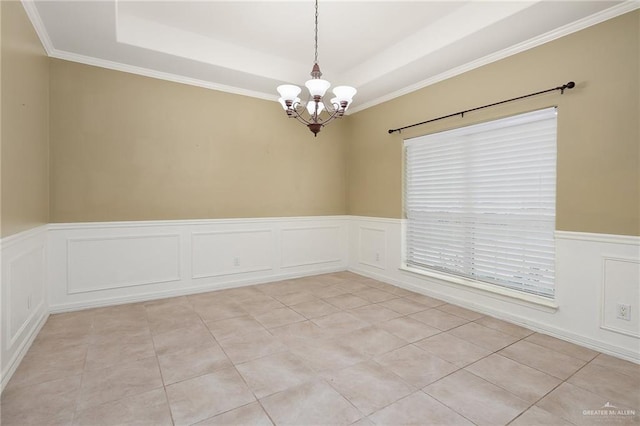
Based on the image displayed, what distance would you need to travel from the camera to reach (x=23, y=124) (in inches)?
99.2

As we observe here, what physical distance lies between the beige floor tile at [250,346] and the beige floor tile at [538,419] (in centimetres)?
162

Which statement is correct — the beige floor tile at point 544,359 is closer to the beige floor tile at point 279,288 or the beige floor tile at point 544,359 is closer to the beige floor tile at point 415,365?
the beige floor tile at point 415,365

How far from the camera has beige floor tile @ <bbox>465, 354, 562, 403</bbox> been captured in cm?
202

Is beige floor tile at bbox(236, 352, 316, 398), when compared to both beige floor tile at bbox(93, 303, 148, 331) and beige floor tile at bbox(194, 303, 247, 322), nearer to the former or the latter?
beige floor tile at bbox(194, 303, 247, 322)

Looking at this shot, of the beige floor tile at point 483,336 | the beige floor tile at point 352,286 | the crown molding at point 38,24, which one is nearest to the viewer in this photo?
the crown molding at point 38,24

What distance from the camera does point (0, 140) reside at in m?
2.04

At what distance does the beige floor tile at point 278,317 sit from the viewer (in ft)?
10.2

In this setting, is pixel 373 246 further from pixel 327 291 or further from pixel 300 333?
pixel 300 333

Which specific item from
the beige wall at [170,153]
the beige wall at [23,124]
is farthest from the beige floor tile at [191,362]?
the beige wall at [170,153]

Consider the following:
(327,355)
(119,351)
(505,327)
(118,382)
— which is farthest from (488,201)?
(119,351)

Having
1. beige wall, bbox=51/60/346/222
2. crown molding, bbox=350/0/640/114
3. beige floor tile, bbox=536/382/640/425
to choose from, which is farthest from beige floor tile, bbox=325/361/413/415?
crown molding, bbox=350/0/640/114

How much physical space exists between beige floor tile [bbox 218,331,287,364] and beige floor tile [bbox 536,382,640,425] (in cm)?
182

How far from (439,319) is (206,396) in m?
2.31

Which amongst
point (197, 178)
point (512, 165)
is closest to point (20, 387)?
point (197, 178)
